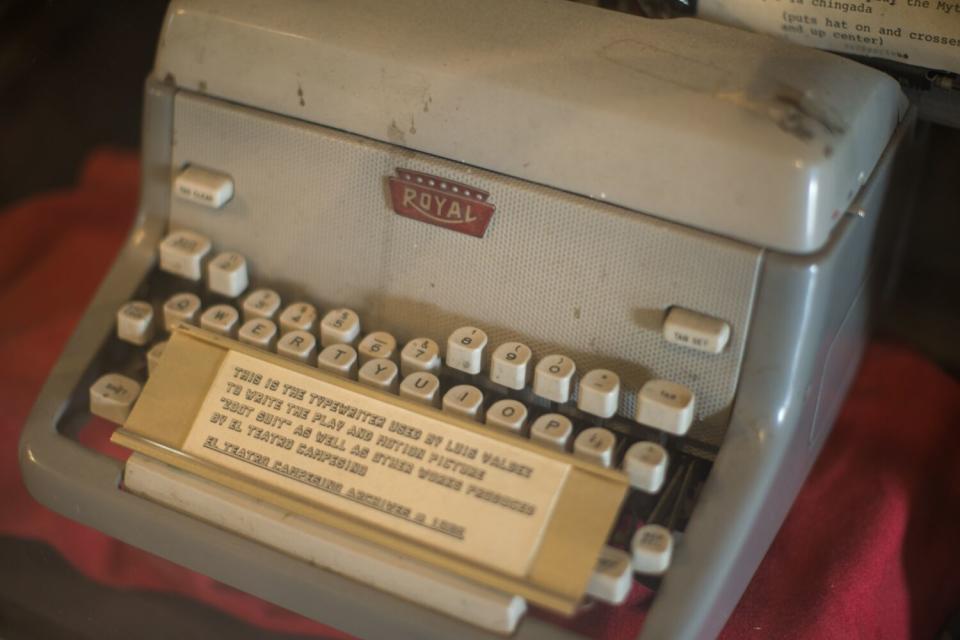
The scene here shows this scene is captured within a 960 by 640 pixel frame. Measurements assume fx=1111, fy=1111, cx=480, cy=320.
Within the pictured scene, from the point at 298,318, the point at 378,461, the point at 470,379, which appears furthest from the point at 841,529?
the point at 298,318

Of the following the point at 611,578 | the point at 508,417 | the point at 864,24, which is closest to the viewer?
the point at 611,578

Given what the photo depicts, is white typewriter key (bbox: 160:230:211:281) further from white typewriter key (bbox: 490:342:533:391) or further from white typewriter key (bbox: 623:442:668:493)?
white typewriter key (bbox: 623:442:668:493)

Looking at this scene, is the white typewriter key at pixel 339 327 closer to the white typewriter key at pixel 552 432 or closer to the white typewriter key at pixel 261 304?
the white typewriter key at pixel 261 304

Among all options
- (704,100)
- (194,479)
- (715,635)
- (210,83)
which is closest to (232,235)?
(210,83)

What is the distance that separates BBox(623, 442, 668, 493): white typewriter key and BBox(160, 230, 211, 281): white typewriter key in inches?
22.5

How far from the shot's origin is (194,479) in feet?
3.86

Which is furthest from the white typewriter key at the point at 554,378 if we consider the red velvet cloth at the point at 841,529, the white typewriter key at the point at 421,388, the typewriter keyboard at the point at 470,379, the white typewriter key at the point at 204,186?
the white typewriter key at the point at 204,186

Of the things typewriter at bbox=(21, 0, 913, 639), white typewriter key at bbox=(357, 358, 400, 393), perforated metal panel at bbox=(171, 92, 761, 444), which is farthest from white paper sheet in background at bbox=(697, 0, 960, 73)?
white typewriter key at bbox=(357, 358, 400, 393)

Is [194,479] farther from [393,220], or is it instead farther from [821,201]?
[821,201]

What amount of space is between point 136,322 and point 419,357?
353 millimetres

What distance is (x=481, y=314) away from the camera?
1230 millimetres

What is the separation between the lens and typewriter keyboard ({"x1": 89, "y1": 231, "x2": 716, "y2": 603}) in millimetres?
1093

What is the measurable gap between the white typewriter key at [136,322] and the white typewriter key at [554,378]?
0.48 m

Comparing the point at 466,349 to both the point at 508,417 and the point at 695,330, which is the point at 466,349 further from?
the point at 695,330
